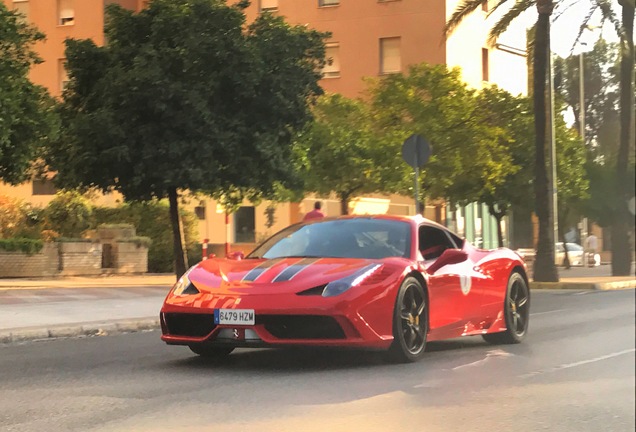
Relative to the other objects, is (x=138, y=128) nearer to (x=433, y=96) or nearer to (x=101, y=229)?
(x=101, y=229)

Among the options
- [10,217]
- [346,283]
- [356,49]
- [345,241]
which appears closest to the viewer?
[346,283]

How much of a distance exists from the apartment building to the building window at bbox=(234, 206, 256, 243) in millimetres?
43

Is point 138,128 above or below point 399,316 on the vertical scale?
above

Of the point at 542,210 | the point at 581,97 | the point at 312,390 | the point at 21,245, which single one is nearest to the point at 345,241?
Result: the point at 312,390

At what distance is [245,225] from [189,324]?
39293mm

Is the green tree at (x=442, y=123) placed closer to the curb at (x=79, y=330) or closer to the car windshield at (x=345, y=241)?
the curb at (x=79, y=330)

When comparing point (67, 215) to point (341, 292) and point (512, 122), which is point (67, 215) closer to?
point (512, 122)

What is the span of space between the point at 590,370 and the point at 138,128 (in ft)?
61.1

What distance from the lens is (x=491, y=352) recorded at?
10.2 m

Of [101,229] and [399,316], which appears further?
[101,229]

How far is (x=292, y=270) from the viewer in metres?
8.80

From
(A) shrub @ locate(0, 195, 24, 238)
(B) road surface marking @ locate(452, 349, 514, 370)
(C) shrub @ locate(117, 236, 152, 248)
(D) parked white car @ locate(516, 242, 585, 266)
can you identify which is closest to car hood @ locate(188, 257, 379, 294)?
(B) road surface marking @ locate(452, 349, 514, 370)

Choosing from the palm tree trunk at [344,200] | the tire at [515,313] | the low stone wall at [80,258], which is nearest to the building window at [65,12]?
the low stone wall at [80,258]

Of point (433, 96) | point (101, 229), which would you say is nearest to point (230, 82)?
point (101, 229)
